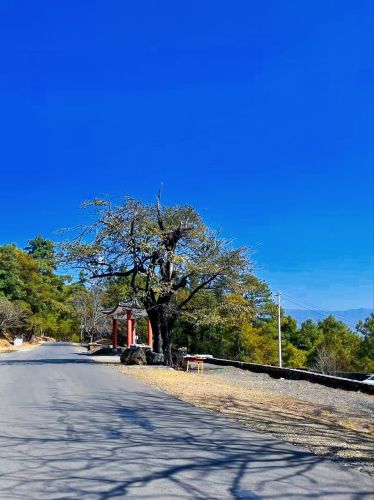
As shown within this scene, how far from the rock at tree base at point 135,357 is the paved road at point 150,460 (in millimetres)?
16948

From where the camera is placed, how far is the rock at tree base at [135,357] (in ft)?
88.2

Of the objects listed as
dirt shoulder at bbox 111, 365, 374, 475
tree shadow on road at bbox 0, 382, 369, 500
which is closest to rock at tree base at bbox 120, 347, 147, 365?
dirt shoulder at bbox 111, 365, 374, 475

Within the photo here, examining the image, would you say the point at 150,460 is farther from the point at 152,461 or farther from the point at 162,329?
the point at 162,329

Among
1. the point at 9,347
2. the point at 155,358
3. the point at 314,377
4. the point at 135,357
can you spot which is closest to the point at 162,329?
the point at 155,358

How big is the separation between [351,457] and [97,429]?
385 cm

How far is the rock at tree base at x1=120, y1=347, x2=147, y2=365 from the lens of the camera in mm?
26891

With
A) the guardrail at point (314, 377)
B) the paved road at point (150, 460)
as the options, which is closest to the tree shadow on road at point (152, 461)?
the paved road at point (150, 460)

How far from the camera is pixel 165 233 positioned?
25.8 m

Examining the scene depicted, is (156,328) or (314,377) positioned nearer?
(314,377)

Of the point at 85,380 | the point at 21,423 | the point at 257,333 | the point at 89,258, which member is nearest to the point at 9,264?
the point at 257,333

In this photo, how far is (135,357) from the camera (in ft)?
88.5

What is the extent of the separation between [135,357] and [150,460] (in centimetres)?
2135

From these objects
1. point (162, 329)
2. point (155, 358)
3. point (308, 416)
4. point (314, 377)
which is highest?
point (162, 329)

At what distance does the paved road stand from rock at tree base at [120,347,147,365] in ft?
55.6
